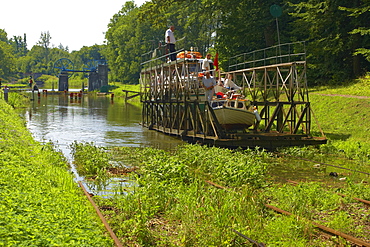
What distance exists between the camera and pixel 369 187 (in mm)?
12406

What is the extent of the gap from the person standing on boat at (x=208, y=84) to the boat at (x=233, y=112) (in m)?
0.36

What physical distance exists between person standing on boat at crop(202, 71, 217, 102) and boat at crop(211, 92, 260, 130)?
1.18 ft

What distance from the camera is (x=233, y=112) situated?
21125 millimetres

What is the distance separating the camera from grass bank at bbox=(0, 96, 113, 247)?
6.75 m

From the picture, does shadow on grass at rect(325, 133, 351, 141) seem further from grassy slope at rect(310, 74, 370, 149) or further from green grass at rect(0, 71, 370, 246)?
green grass at rect(0, 71, 370, 246)

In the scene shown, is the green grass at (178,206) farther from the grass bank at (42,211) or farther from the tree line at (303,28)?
the tree line at (303,28)

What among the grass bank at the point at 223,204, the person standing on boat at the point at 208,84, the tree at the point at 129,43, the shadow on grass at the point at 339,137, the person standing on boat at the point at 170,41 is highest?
the tree at the point at 129,43

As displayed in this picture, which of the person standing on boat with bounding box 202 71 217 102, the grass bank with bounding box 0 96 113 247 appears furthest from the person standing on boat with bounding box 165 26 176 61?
the grass bank with bounding box 0 96 113 247

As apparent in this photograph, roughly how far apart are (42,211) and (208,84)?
14.9m

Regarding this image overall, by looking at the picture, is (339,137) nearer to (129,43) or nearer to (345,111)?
(345,111)

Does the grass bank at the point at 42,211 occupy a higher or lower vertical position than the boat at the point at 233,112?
lower

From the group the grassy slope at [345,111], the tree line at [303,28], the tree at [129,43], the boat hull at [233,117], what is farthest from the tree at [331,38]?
the tree at [129,43]

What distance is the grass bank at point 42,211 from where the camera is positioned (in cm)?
675

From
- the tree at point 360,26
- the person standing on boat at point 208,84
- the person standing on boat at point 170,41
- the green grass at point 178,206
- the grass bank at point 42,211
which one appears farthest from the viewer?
the tree at point 360,26
